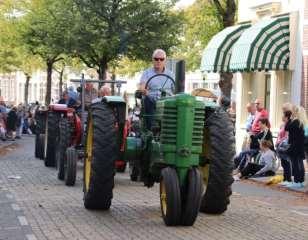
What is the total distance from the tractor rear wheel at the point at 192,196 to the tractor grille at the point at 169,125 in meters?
0.49

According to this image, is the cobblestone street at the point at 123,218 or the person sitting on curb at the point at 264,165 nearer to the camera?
the cobblestone street at the point at 123,218

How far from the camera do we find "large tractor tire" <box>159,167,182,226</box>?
29.4 feet

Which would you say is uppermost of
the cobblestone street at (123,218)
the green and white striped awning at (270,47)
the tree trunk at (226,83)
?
the green and white striped awning at (270,47)

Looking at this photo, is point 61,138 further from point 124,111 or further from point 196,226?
point 196,226

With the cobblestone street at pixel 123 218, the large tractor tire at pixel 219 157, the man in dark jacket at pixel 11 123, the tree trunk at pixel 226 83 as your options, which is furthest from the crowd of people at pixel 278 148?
the man in dark jacket at pixel 11 123

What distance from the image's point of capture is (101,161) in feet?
32.6

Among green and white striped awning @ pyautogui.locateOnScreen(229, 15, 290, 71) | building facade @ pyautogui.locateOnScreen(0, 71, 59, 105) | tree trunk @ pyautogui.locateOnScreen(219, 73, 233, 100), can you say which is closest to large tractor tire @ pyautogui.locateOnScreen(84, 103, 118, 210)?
green and white striped awning @ pyautogui.locateOnScreen(229, 15, 290, 71)

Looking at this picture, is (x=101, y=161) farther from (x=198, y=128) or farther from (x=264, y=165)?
(x=264, y=165)

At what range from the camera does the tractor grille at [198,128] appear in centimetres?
937

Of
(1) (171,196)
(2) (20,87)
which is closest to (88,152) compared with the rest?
(1) (171,196)

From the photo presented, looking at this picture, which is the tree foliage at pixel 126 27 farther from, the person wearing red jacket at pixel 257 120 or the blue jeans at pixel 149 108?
the blue jeans at pixel 149 108

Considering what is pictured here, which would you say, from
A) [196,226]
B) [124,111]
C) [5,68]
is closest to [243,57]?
[124,111]

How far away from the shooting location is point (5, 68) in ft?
169

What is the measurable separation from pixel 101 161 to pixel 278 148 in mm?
6670
